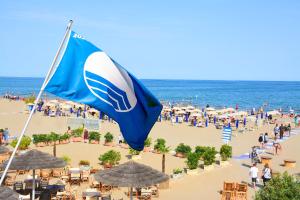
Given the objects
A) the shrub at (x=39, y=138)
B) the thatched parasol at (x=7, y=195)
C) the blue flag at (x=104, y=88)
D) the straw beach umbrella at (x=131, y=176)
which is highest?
the blue flag at (x=104, y=88)

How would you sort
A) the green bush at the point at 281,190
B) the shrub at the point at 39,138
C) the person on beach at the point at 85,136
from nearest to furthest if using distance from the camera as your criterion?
1. the green bush at the point at 281,190
2. the shrub at the point at 39,138
3. the person on beach at the point at 85,136

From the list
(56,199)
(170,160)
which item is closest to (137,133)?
(56,199)

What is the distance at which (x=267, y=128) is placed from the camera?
3788cm

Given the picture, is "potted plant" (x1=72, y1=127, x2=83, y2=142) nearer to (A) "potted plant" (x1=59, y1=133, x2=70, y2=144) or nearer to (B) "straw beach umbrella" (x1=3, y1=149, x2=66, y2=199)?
(A) "potted plant" (x1=59, y1=133, x2=70, y2=144)

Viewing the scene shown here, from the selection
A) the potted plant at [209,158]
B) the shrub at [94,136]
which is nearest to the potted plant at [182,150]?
the potted plant at [209,158]

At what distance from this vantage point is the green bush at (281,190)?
9555mm

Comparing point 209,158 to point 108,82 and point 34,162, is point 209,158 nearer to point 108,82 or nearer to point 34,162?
point 34,162

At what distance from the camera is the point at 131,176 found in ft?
36.5

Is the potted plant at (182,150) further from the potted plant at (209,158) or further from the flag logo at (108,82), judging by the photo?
the flag logo at (108,82)

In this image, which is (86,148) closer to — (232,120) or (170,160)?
(170,160)

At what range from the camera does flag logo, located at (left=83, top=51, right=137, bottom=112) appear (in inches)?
254

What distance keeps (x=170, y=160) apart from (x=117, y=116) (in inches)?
594

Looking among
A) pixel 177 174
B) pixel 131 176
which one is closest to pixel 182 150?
pixel 177 174

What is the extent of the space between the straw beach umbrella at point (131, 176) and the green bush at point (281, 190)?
285 centimetres
